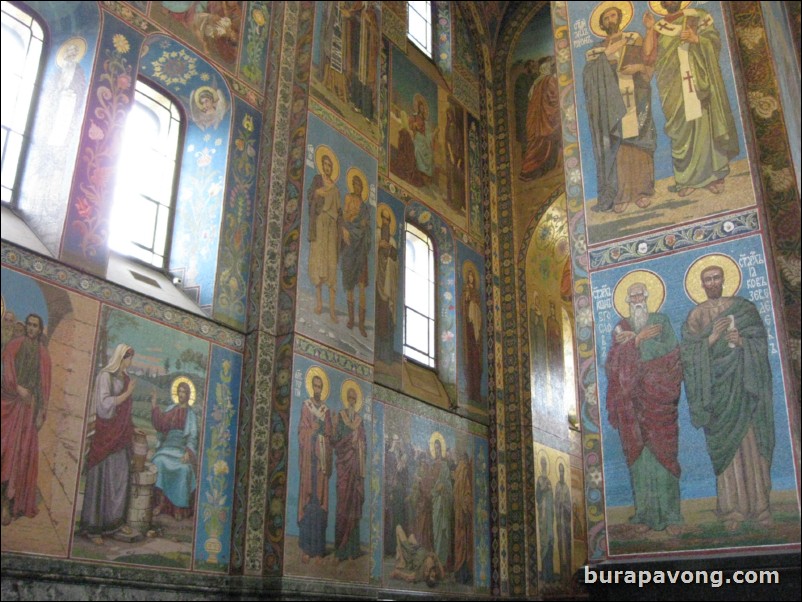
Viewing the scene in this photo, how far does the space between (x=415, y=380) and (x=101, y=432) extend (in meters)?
5.75

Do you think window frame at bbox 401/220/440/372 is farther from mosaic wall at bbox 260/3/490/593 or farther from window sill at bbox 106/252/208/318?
window sill at bbox 106/252/208/318

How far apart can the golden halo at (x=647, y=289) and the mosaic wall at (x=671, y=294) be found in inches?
0.5

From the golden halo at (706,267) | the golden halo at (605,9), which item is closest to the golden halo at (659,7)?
the golden halo at (605,9)

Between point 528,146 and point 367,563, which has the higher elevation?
point 528,146

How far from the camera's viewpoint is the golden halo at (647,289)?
758 cm

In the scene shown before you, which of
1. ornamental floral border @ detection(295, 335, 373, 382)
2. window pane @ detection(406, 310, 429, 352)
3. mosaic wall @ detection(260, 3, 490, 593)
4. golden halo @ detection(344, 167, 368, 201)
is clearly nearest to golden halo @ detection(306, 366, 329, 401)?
mosaic wall @ detection(260, 3, 490, 593)

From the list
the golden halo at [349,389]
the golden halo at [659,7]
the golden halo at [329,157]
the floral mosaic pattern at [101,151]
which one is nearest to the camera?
the floral mosaic pattern at [101,151]

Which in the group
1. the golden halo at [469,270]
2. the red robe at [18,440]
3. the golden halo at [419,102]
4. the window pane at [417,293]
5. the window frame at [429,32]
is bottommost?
the red robe at [18,440]

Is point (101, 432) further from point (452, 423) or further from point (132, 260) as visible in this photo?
point (452, 423)

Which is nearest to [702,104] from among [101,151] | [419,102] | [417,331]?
[101,151]

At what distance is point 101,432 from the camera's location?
785cm

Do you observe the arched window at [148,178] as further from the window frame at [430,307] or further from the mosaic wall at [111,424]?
the window frame at [430,307]

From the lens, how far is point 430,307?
13.9 metres

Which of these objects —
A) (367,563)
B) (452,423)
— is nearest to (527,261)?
(452,423)
